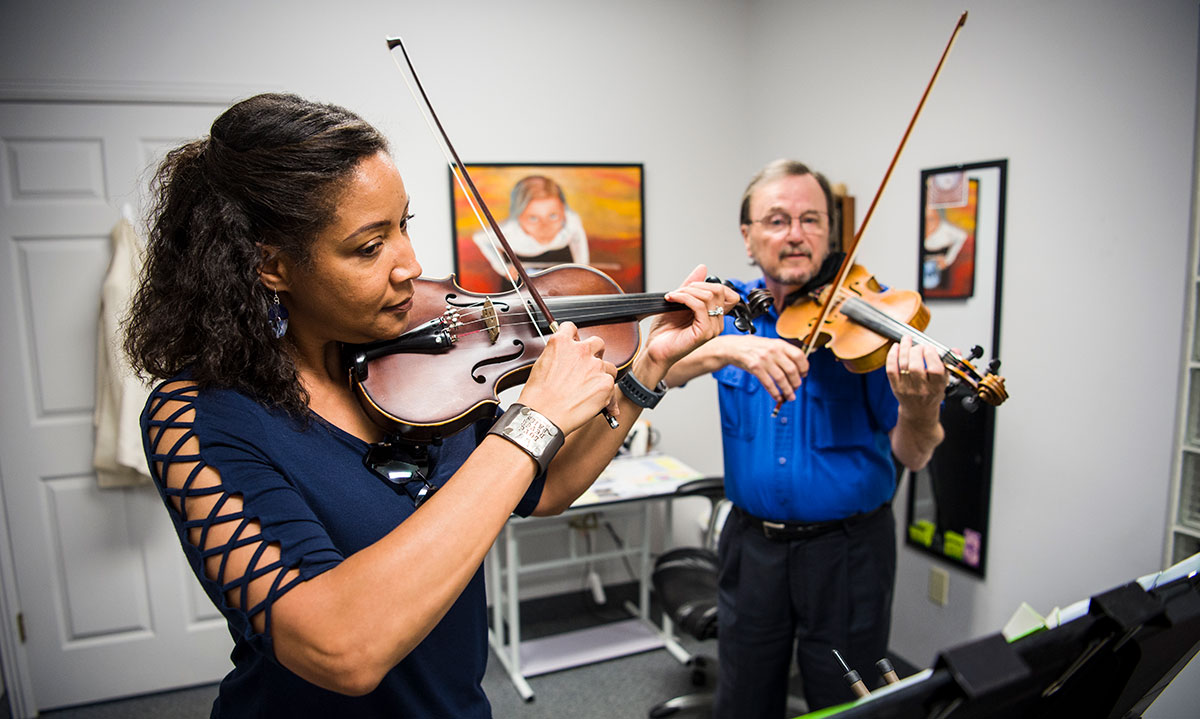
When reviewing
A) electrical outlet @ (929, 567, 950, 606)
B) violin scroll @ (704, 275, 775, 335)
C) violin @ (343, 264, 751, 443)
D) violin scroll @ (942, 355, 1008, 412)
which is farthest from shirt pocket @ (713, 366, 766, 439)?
electrical outlet @ (929, 567, 950, 606)

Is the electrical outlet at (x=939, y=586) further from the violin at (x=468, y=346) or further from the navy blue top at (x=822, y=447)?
the violin at (x=468, y=346)

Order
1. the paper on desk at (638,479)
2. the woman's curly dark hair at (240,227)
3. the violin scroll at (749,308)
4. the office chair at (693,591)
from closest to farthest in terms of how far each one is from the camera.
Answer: the woman's curly dark hair at (240,227) → the violin scroll at (749,308) → the office chair at (693,591) → the paper on desk at (638,479)

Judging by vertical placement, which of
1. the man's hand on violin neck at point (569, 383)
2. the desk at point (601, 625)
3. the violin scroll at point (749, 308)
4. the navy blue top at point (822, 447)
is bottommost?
the desk at point (601, 625)

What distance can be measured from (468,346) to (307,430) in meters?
0.29

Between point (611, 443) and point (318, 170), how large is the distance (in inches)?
22.8

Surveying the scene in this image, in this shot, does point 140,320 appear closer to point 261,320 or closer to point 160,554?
point 261,320

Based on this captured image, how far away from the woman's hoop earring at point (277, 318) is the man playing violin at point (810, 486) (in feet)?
3.15

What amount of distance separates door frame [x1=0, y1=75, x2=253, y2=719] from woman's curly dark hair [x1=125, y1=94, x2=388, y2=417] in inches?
88.1

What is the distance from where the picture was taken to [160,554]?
273 centimetres

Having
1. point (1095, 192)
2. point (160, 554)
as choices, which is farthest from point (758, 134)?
point (160, 554)

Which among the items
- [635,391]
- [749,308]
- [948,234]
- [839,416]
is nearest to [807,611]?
[839,416]

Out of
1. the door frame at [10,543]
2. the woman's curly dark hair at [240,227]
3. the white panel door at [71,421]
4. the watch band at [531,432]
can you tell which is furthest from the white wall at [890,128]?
the woman's curly dark hair at [240,227]

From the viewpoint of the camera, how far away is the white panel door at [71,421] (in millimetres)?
2508

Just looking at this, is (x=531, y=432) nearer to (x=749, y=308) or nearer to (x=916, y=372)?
(x=749, y=308)
